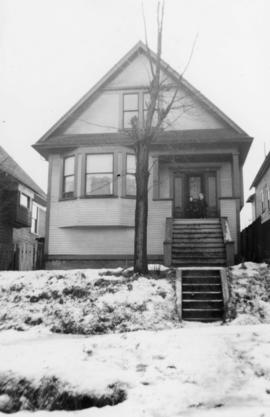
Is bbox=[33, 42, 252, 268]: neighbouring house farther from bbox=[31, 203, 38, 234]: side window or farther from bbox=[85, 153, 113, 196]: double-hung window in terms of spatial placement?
bbox=[31, 203, 38, 234]: side window

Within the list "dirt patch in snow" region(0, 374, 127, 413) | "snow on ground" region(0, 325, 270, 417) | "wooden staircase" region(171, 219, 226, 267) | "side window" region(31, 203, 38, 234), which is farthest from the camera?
"side window" region(31, 203, 38, 234)

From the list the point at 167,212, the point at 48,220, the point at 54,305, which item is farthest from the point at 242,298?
the point at 48,220

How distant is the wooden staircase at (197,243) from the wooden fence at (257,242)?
1.44m

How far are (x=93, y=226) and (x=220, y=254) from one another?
198 inches

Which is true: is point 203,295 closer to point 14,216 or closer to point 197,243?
point 197,243

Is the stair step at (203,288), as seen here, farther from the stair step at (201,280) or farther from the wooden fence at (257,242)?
the wooden fence at (257,242)

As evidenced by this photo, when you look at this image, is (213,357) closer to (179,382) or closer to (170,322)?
(179,382)

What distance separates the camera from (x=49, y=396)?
6.31 meters

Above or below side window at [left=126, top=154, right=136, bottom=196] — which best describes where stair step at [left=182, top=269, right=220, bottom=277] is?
below

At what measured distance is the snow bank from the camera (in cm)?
993

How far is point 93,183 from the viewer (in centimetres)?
1714

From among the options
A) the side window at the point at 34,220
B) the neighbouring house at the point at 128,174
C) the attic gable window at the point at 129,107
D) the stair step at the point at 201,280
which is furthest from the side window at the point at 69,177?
the side window at the point at 34,220

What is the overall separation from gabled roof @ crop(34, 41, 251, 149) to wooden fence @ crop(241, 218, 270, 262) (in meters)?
3.75

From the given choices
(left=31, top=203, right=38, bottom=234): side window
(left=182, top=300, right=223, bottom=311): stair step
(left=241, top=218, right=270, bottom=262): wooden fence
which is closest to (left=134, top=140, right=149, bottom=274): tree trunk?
(left=182, top=300, right=223, bottom=311): stair step
